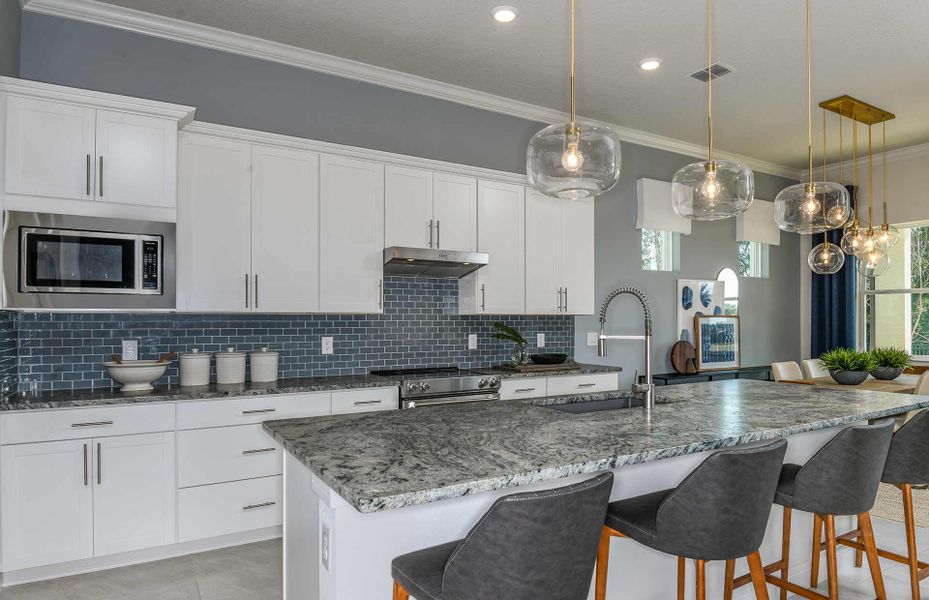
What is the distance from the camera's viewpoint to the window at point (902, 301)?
20.4 feet

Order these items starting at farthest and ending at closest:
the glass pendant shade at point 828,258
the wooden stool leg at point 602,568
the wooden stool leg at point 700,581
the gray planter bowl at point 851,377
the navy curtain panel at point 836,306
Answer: the navy curtain panel at point 836,306 → the gray planter bowl at point 851,377 → the glass pendant shade at point 828,258 → the wooden stool leg at point 602,568 → the wooden stool leg at point 700,581

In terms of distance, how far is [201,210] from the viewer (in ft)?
11.1

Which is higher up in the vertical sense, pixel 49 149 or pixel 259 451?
pixel 49 149

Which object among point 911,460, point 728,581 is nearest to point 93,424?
point 728,581

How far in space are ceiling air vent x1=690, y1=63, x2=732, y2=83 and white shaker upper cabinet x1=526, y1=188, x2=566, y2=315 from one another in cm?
134

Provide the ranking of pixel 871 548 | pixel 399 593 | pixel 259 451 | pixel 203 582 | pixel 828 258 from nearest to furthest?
pixel 399 593 → pixel 871 548 → pixel 203 582 → pixel 259 451 → pixel 828 258

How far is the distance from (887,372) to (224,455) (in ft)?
17.7

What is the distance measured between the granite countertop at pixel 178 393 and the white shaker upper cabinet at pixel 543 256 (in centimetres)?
147

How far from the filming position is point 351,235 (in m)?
3.88

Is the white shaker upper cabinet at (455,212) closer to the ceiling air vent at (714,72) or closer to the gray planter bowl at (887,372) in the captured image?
A: the ceiling air vent at (714,72)

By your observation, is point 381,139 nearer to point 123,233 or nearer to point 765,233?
point 123,233

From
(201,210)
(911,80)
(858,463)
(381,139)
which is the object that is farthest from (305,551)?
(911,80)

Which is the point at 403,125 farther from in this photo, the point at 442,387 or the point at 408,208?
the point at 442,387

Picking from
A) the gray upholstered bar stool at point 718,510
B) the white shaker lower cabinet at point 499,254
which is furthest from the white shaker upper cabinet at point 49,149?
the gray upholstered bar stool at point 718,510
